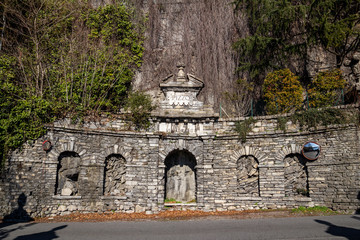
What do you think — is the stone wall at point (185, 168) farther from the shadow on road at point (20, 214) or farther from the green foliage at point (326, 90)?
the green foliage at point (326, 90)

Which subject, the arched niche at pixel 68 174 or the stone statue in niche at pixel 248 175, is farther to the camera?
the stone statue in niche at pixel 248 175

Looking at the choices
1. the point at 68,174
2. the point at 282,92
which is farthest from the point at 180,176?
the point at 282,92

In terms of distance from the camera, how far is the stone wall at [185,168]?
1172cm

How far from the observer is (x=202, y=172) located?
44.3ft

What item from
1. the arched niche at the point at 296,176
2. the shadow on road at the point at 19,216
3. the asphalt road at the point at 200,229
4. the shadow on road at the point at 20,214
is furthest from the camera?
the arched niche at the point at 296,176

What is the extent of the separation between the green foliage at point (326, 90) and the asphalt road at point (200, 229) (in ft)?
18.1

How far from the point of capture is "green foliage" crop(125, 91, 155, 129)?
45.6 feet

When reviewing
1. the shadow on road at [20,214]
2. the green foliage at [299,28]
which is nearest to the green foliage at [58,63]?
the shadow on road at [20,214]

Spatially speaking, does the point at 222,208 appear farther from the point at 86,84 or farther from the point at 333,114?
the point at 86,84

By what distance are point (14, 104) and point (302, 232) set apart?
12.2m

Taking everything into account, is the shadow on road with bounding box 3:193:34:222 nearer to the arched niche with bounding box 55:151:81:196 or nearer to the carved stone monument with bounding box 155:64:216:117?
the arched niche with bounding box 55:151:81:196

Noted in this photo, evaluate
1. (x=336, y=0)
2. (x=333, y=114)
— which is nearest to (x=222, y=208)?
(x=333, y=114)

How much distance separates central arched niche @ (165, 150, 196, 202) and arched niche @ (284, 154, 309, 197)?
14.2 feet

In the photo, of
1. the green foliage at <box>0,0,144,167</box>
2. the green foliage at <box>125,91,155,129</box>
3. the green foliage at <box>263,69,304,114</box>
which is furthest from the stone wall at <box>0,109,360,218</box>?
the green foliage at <box>263,69,304,114</box>
